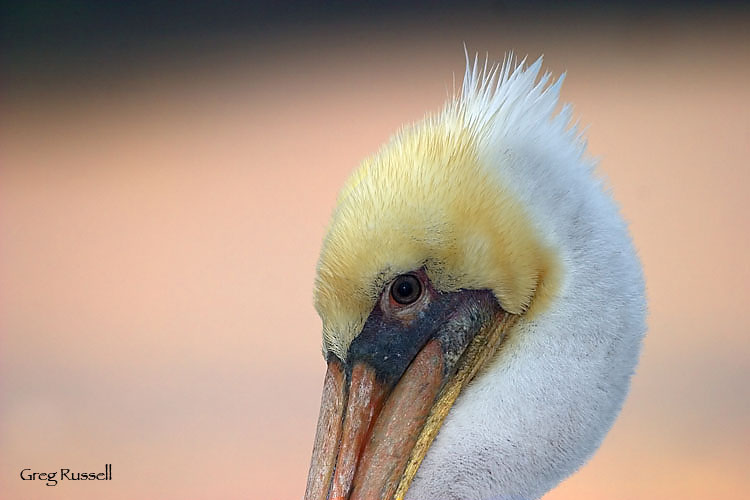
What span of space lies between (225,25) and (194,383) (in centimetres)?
100

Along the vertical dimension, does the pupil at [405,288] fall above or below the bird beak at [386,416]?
above

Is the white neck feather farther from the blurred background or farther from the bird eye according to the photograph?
the blurred background

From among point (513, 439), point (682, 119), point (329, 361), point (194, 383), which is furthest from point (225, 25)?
point (513, 439)

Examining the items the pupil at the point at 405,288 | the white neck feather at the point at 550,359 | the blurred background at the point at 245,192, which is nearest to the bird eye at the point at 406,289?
the pupil at the point at 405,288

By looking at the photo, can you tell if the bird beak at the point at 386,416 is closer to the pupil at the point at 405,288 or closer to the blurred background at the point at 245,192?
the pupil at the point at 405,288

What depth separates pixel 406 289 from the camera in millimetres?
884

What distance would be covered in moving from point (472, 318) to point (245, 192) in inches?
52.8

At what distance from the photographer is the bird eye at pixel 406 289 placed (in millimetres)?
880

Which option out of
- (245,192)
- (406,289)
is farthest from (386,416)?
(245,192)

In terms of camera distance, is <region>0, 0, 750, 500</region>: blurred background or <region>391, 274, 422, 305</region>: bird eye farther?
<region>0, 0, 750, 500</region>: blurred background

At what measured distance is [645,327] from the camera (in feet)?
3.02

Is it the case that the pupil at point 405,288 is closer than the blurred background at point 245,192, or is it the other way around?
the pupil at point 405,288

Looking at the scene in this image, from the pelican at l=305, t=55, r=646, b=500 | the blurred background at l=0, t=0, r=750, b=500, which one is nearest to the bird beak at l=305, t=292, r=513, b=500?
the pelican at l=305, t=55, r=646, b=500

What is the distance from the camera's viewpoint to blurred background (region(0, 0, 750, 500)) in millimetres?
1882
